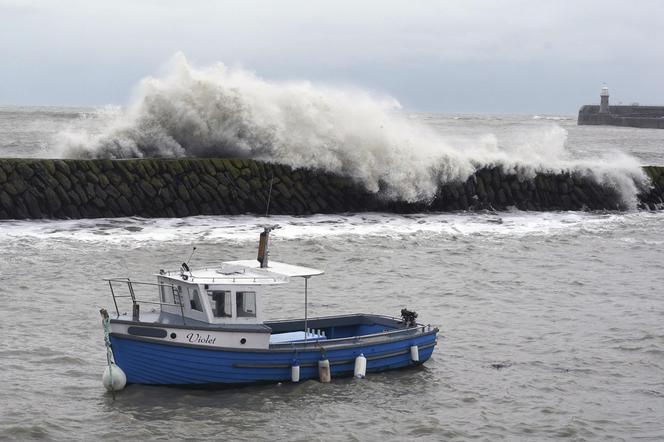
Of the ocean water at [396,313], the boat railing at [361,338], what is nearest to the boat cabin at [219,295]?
the boat railing at [361,338]

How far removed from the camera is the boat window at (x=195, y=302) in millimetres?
14719

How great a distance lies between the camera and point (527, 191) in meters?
35.2

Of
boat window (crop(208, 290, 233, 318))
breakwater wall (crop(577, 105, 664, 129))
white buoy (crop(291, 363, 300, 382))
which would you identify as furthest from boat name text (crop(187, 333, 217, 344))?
breakwater wall (crop(577, 105, 664, 129))

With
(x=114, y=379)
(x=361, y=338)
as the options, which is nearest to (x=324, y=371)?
(x=361, y=338)

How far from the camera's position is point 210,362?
47.2ft

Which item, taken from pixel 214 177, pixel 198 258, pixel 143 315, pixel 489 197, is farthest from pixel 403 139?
pixel 143 315

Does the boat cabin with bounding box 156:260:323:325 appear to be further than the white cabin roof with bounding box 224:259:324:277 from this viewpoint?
No

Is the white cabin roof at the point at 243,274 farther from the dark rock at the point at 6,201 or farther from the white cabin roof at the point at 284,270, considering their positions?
the dark rock at the point at 6,201

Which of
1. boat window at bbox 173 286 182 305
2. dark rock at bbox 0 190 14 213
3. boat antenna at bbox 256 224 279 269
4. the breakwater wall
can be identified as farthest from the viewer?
the breakwater wall

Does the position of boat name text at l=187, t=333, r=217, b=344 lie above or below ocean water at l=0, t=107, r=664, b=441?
above

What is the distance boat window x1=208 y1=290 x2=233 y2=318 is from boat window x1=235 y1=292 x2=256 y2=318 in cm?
15

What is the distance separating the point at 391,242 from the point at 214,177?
6.20m

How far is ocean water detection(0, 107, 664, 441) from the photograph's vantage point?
1361 cm

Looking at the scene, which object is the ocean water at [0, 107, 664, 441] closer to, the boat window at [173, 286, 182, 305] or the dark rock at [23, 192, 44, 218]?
the dark rock at [23, 192, 44, 218]
